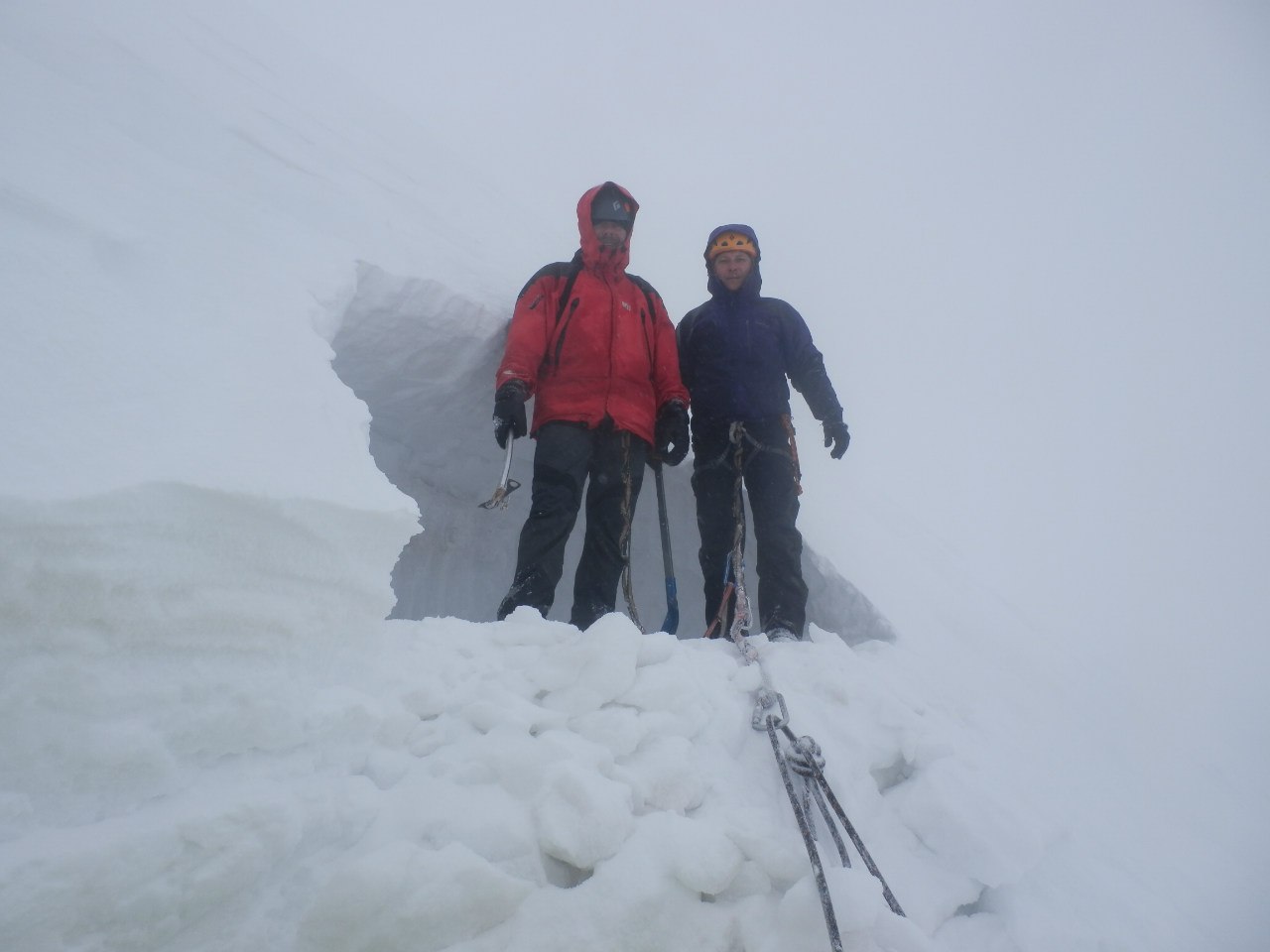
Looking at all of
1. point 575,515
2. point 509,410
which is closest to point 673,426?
point 575,515

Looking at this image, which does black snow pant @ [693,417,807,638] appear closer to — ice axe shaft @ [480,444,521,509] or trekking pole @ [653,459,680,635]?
trekking pole @ [653,459,680,635]

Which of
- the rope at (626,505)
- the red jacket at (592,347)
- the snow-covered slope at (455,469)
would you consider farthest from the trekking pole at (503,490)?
the snow-covered slope at (455,469)

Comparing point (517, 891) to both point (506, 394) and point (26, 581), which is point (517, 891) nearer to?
point (26, 581)

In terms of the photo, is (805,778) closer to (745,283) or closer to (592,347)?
(592,347)

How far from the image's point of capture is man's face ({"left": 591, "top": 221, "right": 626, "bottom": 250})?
320cm

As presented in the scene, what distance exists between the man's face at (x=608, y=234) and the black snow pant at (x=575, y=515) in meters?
1.00

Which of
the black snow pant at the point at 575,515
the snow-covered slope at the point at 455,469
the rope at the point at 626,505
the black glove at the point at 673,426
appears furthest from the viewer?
the snow-covered slope at the point at 455,469

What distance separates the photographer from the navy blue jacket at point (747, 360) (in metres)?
3.20

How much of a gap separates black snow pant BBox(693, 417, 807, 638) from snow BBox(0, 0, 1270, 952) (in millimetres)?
297

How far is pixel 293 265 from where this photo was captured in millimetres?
2305

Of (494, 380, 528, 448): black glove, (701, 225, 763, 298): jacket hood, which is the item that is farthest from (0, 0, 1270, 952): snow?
(701, 225, 763, 298): jacket hood

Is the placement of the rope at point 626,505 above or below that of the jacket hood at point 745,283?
below

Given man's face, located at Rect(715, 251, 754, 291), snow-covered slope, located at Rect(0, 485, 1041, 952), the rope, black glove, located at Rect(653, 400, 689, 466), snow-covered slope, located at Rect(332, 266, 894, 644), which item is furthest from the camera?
man's face, located at Rect(715, 251, 754, 291)

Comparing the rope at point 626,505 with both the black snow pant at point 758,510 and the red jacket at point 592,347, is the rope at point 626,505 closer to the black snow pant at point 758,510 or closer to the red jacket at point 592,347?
the red jacket at point 592,347
